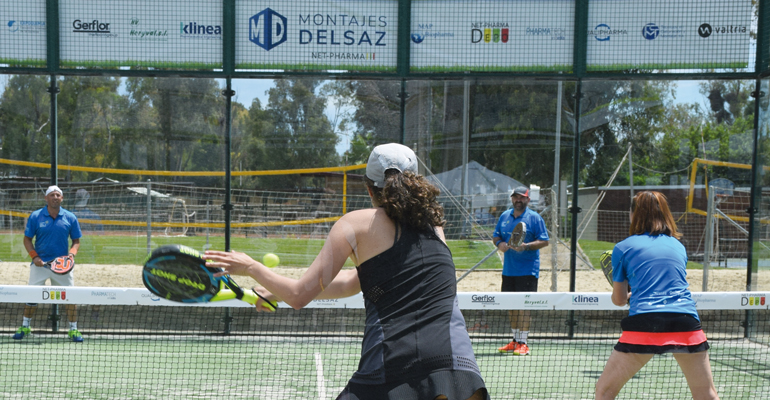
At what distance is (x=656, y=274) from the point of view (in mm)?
4094

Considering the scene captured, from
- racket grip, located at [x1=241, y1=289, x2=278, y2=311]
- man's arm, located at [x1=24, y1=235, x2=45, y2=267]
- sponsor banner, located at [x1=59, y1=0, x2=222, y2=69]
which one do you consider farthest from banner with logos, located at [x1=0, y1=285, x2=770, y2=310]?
sponsor banner, located at [x1=59, y1=0, x2=222, y2=69]

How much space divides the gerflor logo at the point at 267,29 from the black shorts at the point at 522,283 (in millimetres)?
4357

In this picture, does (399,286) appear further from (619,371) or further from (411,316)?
(619,371)

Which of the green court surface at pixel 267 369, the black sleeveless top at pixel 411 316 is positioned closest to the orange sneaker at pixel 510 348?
the green court surface at pixel 267 369

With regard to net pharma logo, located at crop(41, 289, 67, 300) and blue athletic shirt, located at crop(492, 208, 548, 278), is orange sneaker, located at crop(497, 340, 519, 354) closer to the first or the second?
blue athletic shirt, located at crop(492, 208, 548, 278)

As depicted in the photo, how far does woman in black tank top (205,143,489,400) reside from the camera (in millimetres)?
2301

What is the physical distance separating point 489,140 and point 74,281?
6036 millimetres

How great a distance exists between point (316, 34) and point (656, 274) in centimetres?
608

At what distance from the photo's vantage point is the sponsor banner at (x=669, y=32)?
8.98 meters

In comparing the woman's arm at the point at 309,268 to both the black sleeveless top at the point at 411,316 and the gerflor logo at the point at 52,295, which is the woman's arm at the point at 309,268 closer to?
the black sleeveless top at the point at 411,316

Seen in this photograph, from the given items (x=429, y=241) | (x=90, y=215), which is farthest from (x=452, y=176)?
(x=429, y=241)

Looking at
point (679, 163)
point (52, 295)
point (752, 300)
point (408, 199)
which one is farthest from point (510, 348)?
point (408, 199)

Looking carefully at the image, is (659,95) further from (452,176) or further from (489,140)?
(452,176)

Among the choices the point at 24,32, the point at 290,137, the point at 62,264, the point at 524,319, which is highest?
the point at 24,32
